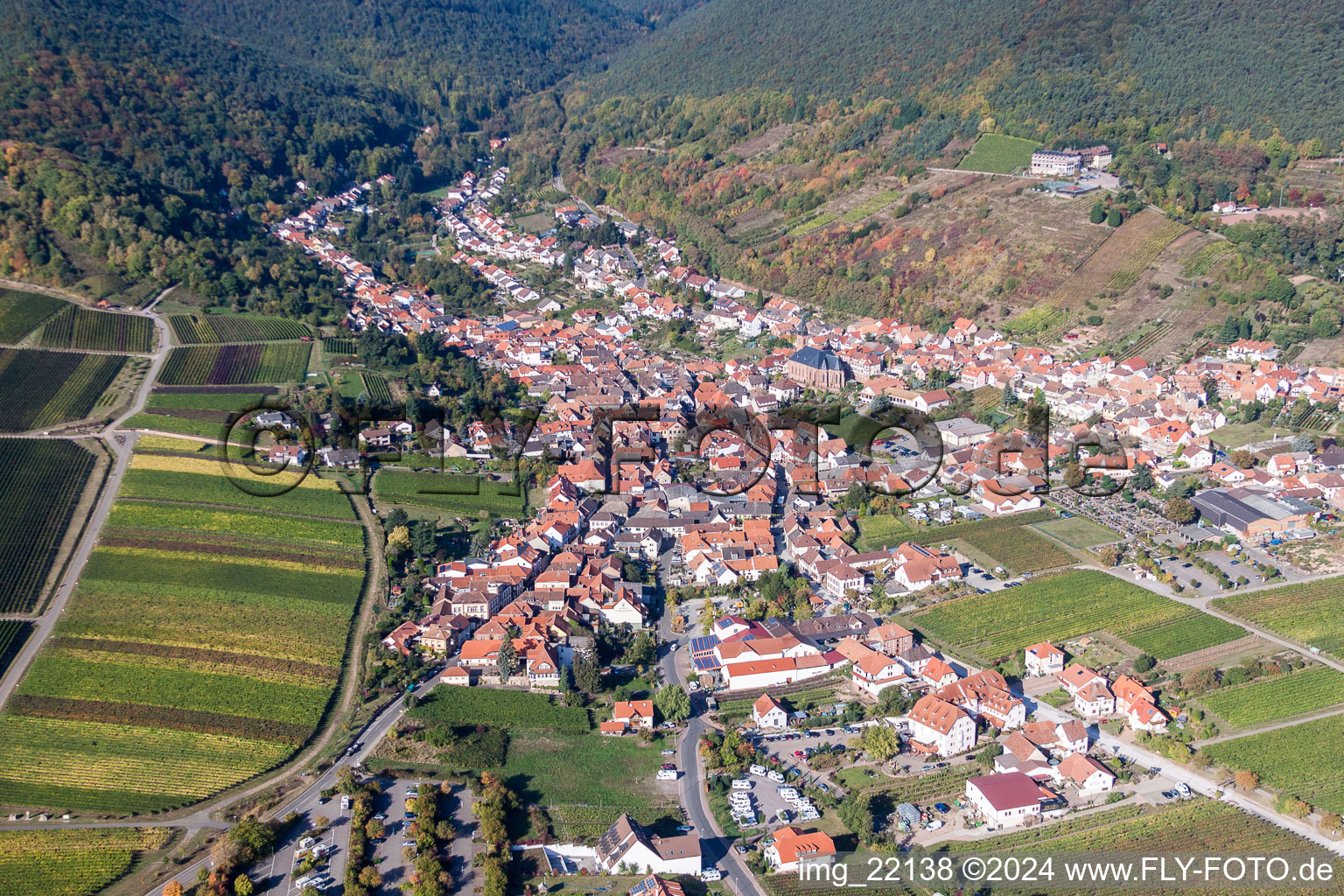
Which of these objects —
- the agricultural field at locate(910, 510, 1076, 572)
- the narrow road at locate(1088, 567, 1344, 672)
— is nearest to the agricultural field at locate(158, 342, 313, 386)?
the agricultural field at locate(910, 510, 1076, 572)

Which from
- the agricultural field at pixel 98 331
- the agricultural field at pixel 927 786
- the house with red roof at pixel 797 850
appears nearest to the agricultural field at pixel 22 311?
the agricultural field at pixel 98 331

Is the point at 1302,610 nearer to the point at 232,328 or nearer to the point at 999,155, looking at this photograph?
the point at 999,155

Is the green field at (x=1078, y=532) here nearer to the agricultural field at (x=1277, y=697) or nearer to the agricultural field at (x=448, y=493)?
the agricultural field at (x=1277, y=697)

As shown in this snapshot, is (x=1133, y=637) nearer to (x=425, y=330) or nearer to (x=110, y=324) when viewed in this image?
(x=425, y=330)

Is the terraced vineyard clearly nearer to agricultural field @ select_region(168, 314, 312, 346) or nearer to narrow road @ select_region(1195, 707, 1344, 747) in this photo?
narrow road @ select_region(1195, 707, 1344, 747)

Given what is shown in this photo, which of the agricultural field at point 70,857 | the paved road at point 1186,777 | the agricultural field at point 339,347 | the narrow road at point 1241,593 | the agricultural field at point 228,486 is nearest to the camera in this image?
the agricultural field at point 70,857

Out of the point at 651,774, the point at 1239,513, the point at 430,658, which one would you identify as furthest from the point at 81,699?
the point at 1239,513
